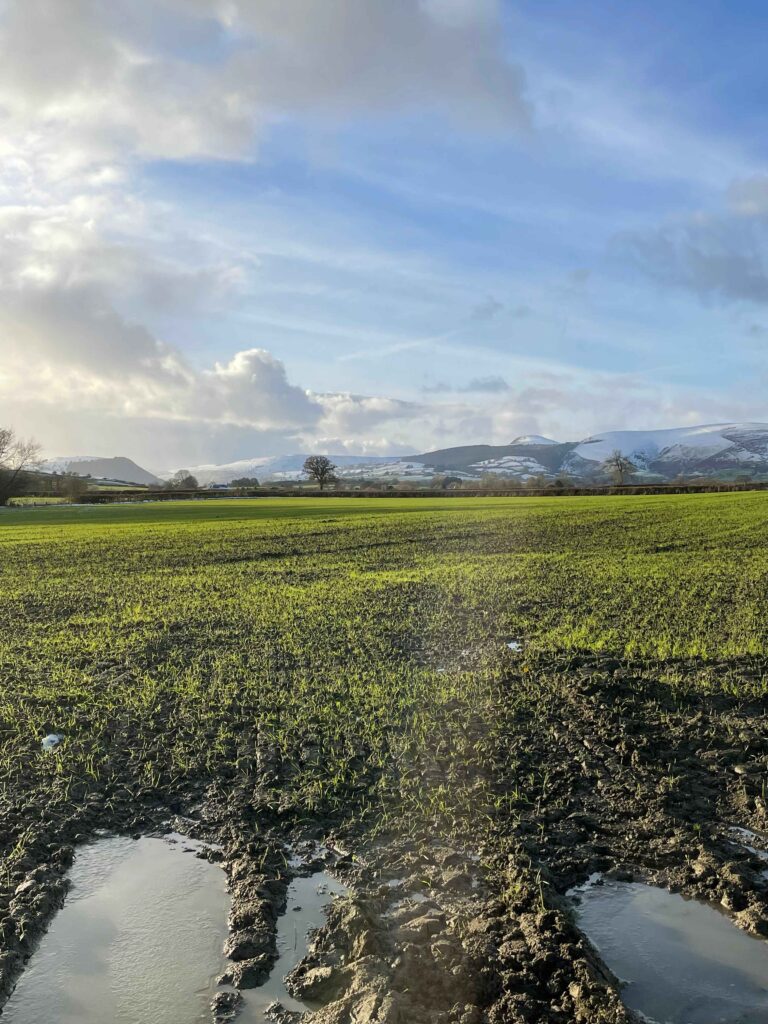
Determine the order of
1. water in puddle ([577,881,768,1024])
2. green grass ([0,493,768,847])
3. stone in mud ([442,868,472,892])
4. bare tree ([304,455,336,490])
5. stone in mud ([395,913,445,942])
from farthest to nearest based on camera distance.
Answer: bare tree ([304,455,336,490])
green grass ([0,493,768,847])
stone in mud ([442,868,472,892])
stone in mud ([395,913,445,942])
water in puddle ([577,881,768,1024])

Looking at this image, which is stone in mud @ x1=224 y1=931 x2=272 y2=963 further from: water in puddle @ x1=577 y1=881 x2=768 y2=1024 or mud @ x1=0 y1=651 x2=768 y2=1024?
water in puddle @ x1=577 y1=881 x2=768 y2=1024

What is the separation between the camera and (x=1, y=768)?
8.46 metres

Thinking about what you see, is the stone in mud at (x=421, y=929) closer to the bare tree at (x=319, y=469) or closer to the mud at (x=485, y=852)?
the mud at (x=485, y=852)

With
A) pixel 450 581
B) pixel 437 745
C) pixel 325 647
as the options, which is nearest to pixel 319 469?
pixel 450 581

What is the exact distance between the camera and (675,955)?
16.4 feet

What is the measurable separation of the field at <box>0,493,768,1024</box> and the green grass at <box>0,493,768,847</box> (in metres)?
0.06

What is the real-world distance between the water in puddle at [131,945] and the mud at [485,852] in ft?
0.46

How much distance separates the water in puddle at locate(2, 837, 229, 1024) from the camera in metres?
4.64

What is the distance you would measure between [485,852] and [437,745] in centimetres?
244

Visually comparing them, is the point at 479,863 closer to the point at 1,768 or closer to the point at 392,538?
the point at 1,768

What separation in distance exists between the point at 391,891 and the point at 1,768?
510cm

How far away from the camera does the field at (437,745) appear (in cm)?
548

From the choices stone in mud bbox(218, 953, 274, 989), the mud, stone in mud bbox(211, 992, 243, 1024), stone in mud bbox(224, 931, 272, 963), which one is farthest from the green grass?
stone in mud bbox(211, 992, 243, 1024)

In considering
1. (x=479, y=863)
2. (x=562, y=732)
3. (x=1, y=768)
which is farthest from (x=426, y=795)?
(x=1, y=768)
